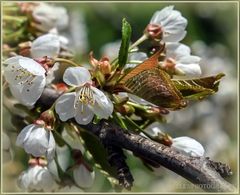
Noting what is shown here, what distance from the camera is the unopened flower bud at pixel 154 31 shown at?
2102 millimetres

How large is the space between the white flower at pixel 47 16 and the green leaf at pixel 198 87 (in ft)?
2.83

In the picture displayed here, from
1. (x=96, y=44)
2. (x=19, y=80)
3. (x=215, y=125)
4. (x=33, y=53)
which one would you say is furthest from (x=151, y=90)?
(x=96, y=44)

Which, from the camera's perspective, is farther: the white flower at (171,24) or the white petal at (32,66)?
the white flower at (171,24)

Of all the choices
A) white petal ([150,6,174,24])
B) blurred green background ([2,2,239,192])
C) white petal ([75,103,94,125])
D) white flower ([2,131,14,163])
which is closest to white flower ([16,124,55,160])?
white petal ([75,103,94,125])

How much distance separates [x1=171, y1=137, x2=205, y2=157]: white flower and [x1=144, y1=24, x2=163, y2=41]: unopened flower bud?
38cm

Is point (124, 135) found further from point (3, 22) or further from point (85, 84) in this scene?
point (3, 22)

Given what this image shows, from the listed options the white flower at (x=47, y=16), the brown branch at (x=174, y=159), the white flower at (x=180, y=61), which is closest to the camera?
the brown branch at (x=174, y=159)

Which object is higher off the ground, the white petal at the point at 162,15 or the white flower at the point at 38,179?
the white petal at the point at 162,15

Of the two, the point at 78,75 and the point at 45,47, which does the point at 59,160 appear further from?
the point at 78,75


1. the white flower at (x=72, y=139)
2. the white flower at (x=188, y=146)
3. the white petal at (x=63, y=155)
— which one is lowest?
the white petal at (x=63, y=155)

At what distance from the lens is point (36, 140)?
1793mm

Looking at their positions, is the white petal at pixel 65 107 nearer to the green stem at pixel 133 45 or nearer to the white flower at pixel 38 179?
the green stem at pixel 133 45

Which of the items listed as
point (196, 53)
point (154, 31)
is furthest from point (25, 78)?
point (196, 53)

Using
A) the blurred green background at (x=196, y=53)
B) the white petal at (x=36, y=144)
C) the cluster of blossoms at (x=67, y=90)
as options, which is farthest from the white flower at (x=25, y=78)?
the blurred green background at (x=196, y=53)
